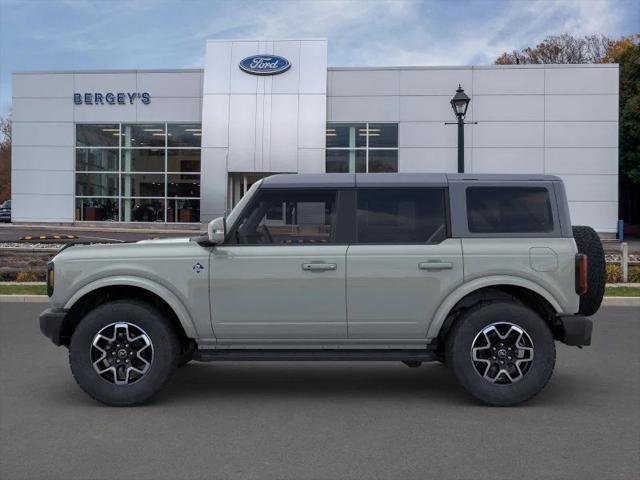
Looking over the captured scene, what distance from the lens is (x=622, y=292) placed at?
43.4 feet

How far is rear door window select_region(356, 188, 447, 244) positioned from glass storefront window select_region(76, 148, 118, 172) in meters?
31.2

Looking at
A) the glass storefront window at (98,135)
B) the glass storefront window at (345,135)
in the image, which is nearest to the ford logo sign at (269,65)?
the glass storefront window at (345,135)

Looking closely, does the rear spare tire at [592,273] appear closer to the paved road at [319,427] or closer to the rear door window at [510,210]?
the rear door window at [510,210]

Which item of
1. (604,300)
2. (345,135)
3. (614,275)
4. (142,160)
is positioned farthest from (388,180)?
(142,160)

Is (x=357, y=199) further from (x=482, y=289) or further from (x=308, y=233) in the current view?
(x=482, y=289)

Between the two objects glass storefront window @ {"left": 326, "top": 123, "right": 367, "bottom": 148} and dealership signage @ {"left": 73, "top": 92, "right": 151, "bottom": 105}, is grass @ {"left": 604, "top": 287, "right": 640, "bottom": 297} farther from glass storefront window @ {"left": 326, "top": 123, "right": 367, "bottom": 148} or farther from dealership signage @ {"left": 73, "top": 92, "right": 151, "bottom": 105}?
dealership signage @ {"left": 73, "top": 92, "right": 151, "bottom": 105}

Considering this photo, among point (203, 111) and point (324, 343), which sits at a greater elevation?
point (203, 111)

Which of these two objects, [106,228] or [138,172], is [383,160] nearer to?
[138,172]

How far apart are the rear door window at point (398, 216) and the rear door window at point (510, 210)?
27 cm

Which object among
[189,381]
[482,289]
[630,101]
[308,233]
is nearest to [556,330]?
[482,289]

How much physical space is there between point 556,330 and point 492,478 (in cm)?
214

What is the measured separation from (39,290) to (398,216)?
388 inches

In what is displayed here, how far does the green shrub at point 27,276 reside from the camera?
14828 millimetres

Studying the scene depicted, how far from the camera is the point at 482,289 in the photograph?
217 inches
